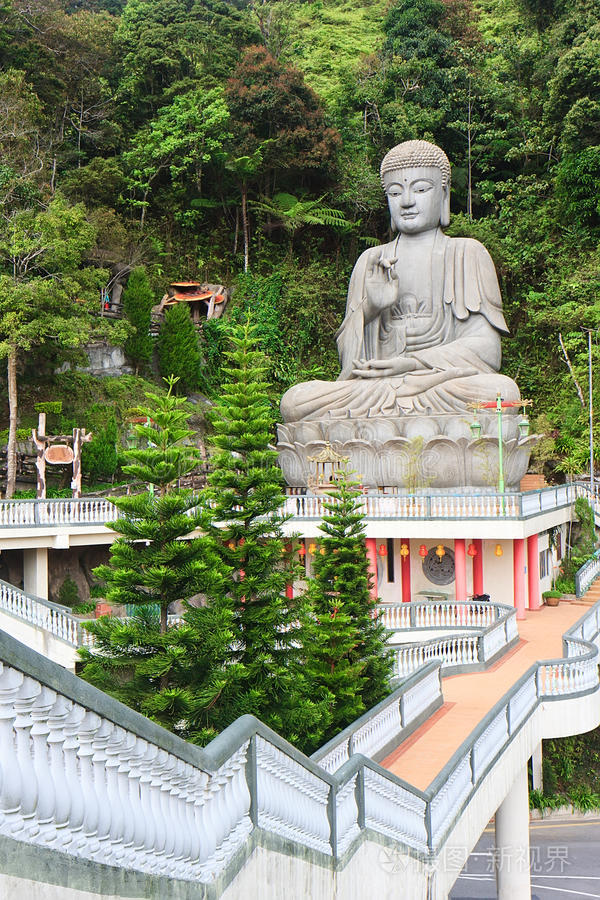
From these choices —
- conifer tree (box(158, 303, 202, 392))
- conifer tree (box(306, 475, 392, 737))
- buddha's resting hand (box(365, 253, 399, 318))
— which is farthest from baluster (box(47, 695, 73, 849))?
conifer tree (box(158, 303, 202, 392))

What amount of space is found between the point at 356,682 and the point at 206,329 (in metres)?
21.3

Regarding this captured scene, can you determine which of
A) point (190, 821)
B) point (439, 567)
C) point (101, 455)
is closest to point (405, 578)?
point (439, 567)

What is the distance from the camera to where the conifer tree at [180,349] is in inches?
1073

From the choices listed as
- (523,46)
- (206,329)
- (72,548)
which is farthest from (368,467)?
(523,46)

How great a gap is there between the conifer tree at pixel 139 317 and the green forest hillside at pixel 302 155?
26cm

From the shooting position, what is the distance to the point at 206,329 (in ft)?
97.5

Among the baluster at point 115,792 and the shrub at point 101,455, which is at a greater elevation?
the shrub at point 101,455

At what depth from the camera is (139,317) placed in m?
26.5

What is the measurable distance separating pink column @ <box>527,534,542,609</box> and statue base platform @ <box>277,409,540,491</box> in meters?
1.55

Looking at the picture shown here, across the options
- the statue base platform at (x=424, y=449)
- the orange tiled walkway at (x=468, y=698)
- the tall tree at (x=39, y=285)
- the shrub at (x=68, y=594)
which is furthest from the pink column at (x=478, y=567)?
the tall tree at (x=39, y=285)

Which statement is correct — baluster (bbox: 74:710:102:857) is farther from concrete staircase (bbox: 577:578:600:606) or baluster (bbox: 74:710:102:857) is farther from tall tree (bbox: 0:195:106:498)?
tall tree (bbox: 0:195:106:498)

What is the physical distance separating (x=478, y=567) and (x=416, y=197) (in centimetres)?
1059

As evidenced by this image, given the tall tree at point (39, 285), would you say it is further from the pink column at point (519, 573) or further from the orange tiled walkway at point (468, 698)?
the orange tiled walkway at point (468, 698)

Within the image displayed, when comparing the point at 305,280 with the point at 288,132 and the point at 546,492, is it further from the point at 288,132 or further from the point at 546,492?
the point at 546,492
